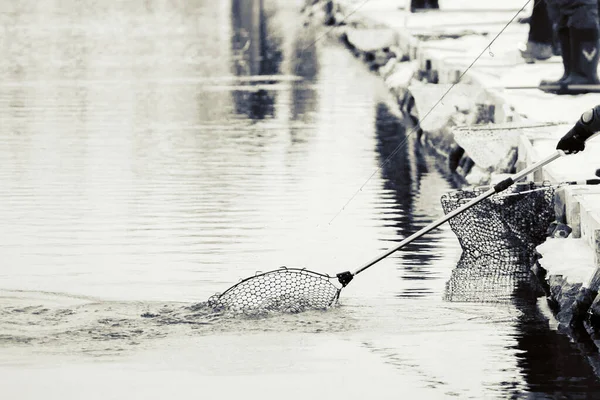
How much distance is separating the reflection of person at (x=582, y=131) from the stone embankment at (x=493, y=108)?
49 centimetres

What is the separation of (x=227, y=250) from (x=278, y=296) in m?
1.82

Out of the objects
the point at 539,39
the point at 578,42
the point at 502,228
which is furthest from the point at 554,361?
the point at 539,39

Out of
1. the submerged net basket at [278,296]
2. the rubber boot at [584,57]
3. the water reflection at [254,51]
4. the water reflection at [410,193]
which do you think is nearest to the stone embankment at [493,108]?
the water reflection at [410,193]

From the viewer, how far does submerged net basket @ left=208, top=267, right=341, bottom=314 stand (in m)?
10.0

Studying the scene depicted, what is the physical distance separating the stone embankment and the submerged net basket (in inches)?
49.7

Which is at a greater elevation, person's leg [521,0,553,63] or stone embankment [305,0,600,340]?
person's leg [521,0,553,63]

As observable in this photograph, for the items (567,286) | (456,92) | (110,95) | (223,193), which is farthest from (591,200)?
(110,95)

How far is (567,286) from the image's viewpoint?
9805mm

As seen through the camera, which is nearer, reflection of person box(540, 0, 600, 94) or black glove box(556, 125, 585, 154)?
black glove box(556, 125, 585, 154)

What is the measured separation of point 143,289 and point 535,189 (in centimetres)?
258

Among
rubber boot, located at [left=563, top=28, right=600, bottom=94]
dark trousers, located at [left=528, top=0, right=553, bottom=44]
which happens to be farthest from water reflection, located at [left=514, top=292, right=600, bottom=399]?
dark trousers, located at [left=528, top=0, right=553, bottom=44]

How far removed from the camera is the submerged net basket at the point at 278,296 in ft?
32.9

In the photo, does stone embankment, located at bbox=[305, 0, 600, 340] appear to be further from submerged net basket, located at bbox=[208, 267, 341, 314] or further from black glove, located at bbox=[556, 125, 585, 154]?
submerged net basket, located at bbox=[208, 267, 341, 314]

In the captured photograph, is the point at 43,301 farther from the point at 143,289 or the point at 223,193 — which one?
the point at 223,193
